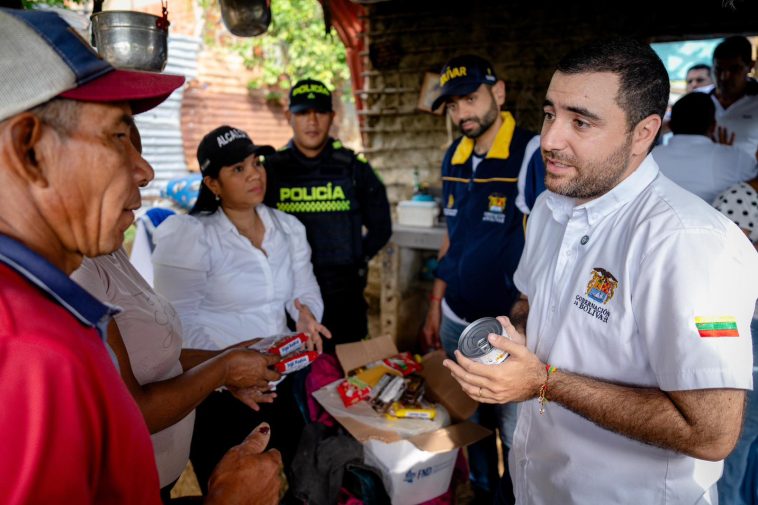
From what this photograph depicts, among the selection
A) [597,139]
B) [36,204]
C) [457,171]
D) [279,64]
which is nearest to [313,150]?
[457,171]

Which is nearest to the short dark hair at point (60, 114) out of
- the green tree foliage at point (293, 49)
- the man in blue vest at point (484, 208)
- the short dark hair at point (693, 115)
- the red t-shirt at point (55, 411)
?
the red t-shirt at point (55, 411)

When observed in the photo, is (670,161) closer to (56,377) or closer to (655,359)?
(655,359)

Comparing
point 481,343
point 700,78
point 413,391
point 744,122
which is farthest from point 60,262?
point 700,78

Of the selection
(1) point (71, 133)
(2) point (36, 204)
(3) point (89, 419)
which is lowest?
(3) point (89, 419)

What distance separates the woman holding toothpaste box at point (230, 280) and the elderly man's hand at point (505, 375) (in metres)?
1.17

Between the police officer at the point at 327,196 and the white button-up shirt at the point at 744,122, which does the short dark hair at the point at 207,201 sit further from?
the white button-up shirt at the point at 744,122

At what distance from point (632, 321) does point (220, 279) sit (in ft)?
6.11

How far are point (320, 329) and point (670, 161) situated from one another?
102 inches

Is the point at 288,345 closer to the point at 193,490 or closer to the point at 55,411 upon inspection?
the point at 55,411

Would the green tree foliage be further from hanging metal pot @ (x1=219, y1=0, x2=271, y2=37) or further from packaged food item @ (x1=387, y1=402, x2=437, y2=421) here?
packaged food item @ (x1=387, y1=402, x2=437, y2=421)

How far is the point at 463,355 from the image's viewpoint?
138cm

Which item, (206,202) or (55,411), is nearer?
(55,411)

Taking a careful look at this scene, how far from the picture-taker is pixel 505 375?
4.38 ft

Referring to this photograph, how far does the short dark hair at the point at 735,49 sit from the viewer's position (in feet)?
13.9
